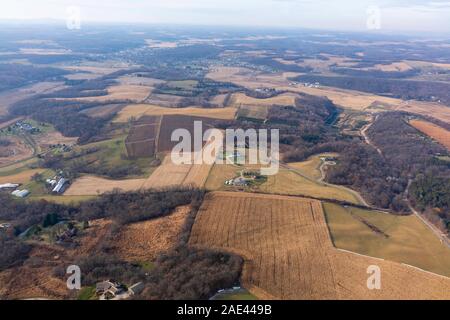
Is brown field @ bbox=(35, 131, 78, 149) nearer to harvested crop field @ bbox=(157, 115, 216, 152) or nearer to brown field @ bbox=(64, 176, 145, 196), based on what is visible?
harvested crop field @ bbox=(157, 115, 216, 152)

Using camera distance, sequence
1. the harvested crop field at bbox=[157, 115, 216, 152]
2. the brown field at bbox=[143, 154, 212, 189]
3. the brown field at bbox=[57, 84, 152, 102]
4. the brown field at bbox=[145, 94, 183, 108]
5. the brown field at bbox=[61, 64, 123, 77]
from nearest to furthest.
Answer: the brown field at bbox=[143, 154, 212, 189] < the harvested crop field at bbox=[157, 115, 216, 152] < the brown field at bbox=[145, 94, 183, 108] < the brown field at bbox=[57, 84, 152, 102] < the brown field at bbox=[61, 64, 123, 77]

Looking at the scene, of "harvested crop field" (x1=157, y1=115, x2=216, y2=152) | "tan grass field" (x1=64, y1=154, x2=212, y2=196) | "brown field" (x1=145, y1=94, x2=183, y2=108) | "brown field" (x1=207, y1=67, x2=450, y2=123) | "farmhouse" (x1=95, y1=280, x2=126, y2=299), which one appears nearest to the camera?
"farmhouse" (x1=95, y1=280, x2=126, y2=299)

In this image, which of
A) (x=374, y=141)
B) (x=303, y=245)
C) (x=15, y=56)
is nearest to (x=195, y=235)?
(x=303, y=245)

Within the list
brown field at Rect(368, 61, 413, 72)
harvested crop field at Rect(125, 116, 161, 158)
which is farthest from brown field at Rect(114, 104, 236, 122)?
brown field at Rect(368, 61, 413, 72)

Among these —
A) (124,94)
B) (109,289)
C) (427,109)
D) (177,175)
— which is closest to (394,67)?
(427,109)

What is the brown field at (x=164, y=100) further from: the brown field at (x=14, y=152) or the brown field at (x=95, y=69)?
the brown field at (x=95, y=69)

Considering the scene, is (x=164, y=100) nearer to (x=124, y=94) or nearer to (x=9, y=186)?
(x=124, y=94)

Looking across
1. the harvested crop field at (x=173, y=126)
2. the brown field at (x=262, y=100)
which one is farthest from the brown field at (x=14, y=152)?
the brown field at (x=262, y=100)
